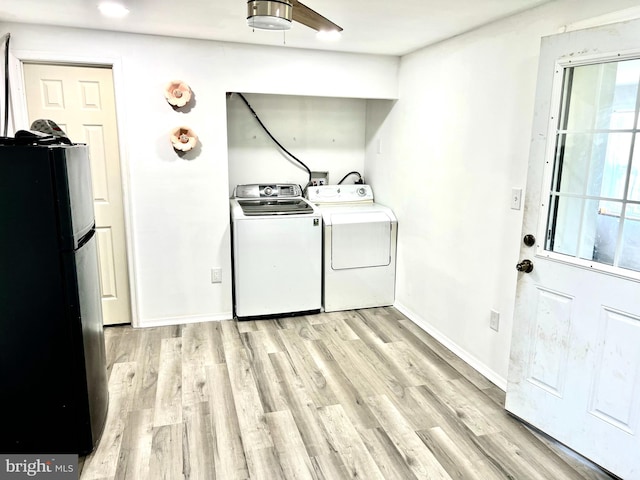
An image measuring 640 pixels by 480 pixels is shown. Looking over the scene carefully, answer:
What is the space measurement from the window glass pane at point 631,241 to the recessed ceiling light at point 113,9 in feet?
8.86

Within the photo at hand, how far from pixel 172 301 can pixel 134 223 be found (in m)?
0.68

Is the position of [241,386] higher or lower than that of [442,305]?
lower

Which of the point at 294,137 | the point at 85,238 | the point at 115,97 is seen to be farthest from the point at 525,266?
the point at 115,97

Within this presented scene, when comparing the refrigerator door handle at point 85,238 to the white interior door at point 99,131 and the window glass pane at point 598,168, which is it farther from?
the window glass pane at point 598,168

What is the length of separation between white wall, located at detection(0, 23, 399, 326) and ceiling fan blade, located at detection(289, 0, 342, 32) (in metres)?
1.62

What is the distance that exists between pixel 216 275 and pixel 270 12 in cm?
238

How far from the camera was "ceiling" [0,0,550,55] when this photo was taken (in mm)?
2314

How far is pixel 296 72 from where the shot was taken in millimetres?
3457

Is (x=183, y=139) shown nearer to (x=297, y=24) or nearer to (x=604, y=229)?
(x=297, y=24)

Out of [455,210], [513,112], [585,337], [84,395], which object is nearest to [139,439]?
[84,395]

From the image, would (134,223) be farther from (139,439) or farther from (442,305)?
(442,305)

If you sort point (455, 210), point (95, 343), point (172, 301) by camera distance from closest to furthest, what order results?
point (95, 343) → point (455, 210) → point (172, 301)

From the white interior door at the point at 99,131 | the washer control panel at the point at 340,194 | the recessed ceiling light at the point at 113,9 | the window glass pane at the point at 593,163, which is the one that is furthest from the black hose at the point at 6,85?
the window glass pane at the point at 593,163

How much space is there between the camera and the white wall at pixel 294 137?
3975mm
